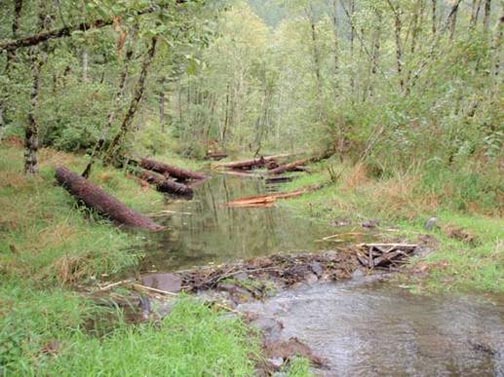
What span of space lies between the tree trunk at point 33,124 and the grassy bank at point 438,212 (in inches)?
268

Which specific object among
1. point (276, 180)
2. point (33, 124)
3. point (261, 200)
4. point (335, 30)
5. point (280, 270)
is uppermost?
point (335, 30)

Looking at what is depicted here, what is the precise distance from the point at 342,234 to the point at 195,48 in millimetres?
7089

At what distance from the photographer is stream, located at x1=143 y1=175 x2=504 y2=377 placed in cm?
520

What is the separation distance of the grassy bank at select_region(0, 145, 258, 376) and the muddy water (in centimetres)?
92

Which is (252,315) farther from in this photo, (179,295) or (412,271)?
(412,271)

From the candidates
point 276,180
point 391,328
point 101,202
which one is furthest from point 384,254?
point 276,180

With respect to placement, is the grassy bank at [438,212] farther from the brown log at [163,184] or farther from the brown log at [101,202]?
the brown log at [101,202]

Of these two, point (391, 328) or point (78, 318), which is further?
point (391, 328)

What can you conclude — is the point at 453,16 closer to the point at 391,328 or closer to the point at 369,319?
the point at 369,319

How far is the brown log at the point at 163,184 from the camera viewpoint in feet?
59.4

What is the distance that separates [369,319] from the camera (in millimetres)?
6426

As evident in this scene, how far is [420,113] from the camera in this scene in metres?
13.4

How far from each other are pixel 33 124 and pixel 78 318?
764 centimetres

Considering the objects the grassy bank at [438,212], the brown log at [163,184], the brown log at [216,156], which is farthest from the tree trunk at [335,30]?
the brown log at [216,156]
